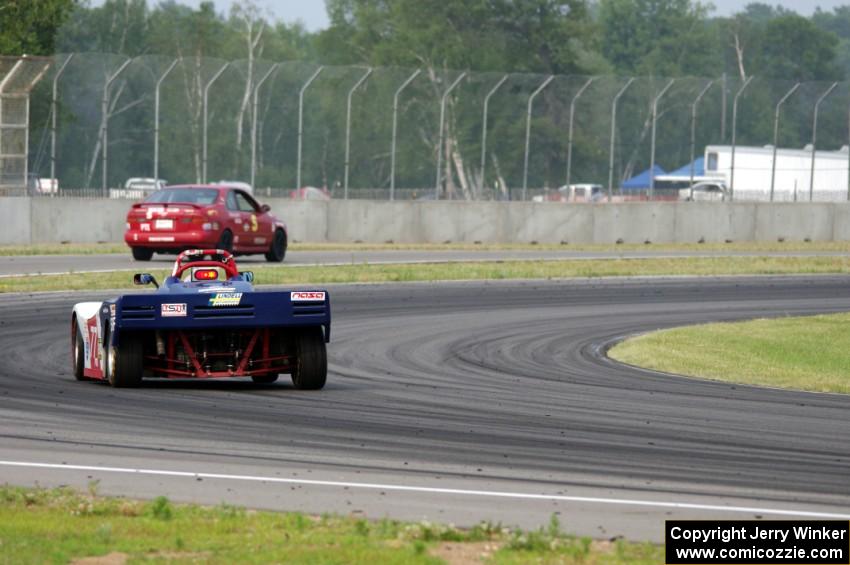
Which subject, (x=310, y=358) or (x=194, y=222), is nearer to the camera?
(x=310, y=358)

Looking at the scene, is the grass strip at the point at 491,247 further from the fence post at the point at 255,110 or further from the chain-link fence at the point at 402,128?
the fence post at the point at 255,110

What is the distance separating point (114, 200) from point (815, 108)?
20832mm

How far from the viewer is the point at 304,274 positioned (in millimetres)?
28344

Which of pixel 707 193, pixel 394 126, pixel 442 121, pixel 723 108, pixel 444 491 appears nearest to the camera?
pixel 444 491

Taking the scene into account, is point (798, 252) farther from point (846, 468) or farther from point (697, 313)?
point (846, 468)

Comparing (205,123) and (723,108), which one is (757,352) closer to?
(205,123)

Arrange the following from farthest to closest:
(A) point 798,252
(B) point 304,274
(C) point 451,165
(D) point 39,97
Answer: (C) point 451,165 → (A) point 798,252 → (D) point 39,97 → (B) point 304,274

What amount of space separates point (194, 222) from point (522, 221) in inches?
597

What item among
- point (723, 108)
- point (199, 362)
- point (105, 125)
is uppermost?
point (723, 108)

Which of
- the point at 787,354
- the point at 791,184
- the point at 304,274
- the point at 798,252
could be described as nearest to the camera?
the point at 787,354

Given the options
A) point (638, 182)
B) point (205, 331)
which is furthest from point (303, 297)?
point (638, 182)

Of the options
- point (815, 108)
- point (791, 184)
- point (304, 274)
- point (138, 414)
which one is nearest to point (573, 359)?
point (138, 414)

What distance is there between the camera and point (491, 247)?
4006cm

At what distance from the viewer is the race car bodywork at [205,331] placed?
1298 cm
